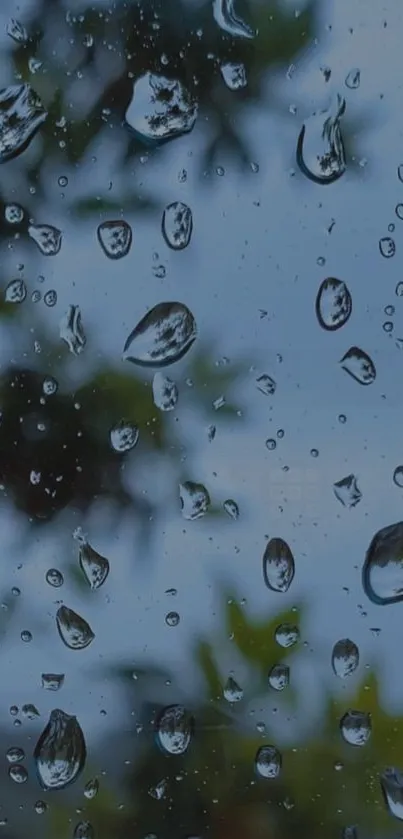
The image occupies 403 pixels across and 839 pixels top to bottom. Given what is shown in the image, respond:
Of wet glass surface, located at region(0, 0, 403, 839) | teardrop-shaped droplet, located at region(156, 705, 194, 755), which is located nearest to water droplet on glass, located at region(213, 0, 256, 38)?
wet glass surface, located at region(0, 0, 403, 839)

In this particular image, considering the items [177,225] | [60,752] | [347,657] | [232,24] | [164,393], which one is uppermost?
Result: [232,24]

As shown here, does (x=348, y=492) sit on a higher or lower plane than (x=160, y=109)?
lower

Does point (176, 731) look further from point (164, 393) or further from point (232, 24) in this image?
point (232, 24)

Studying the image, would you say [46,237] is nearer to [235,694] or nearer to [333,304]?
[333,304]

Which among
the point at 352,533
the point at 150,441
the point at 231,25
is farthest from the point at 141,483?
the point at 231,25

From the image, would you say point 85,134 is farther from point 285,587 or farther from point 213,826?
point 213,826

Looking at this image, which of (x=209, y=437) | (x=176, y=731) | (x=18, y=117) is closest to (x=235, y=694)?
(x=176, y=731)

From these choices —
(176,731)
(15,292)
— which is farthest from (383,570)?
(15,292)
